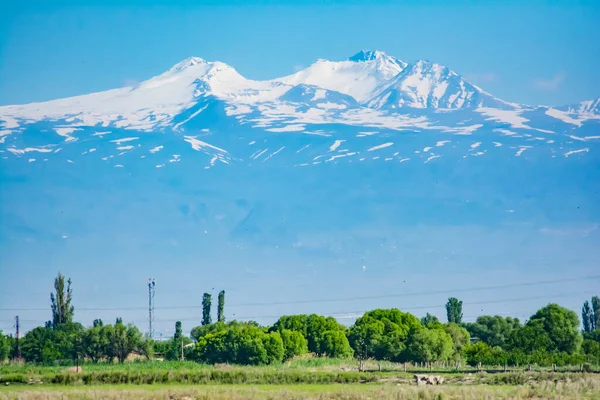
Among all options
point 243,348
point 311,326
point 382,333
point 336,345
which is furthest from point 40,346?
point 382,333

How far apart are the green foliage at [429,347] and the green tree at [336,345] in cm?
1222

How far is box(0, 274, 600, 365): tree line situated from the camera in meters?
123

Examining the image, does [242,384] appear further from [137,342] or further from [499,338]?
[499,338]

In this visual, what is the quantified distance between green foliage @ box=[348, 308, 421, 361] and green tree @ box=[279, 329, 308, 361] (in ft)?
29.3

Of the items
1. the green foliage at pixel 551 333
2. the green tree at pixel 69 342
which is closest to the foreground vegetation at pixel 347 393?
the green foliage at pixel 551 333

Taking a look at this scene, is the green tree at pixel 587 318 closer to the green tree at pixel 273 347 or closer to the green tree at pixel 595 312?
the green tree at pixel 595 312

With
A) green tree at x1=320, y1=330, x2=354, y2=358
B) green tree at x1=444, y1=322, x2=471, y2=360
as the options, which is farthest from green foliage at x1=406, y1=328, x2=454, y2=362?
green tree at x1=320, y1=330, x2=354, y2=358

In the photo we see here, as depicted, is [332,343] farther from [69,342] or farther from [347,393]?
[347,393]

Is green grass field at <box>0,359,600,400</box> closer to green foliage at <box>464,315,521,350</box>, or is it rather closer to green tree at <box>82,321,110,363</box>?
green tree at <box>82,321,110,363</box>

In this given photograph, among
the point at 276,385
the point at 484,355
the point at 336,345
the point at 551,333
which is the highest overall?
the point at 336,345

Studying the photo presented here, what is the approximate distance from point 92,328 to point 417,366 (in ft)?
136

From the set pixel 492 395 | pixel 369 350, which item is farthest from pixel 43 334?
pixel 492 395

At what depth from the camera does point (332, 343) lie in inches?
5576

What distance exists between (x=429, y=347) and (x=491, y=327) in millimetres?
54888
